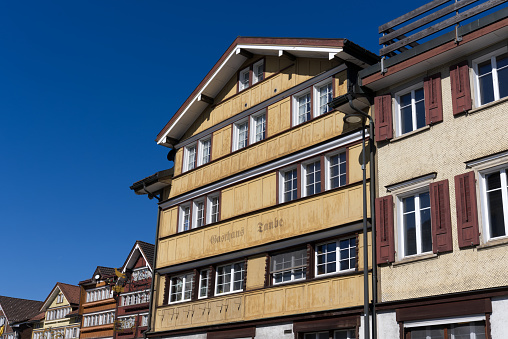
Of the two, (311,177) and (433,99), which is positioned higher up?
(433,99)

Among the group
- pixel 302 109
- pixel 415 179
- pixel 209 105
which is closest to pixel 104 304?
pixel 209 105

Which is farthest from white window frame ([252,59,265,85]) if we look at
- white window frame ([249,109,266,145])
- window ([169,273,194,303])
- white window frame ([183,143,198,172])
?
window ([169,273,194,303])

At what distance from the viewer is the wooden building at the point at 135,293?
54281 millimetres

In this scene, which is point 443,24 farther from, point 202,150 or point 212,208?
point 202,150

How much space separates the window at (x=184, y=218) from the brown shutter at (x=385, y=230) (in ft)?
36.1

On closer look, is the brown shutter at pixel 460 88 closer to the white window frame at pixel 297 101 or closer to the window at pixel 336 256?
the window at pixel 336 256

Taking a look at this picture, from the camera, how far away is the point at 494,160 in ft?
53.5

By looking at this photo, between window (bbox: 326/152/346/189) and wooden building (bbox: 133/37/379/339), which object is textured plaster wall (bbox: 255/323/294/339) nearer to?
wooden building (bbox: 133/37/379/339)

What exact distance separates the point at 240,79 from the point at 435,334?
14456 mm

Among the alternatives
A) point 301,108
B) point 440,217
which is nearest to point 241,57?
point 301,108

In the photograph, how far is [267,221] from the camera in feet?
76.1

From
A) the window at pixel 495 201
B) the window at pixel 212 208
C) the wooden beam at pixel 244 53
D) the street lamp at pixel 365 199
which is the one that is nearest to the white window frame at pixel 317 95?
the street lamp at pixel 365 199

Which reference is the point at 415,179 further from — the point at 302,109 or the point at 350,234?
the point at 302,109

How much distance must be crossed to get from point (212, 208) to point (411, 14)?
11.5 meters
